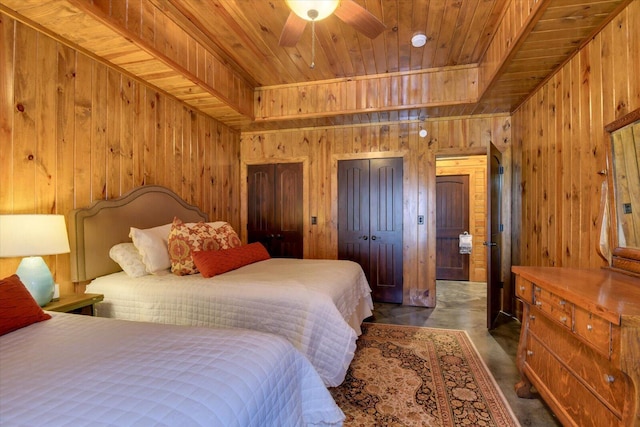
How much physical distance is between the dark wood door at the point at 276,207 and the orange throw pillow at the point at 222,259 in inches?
60.2

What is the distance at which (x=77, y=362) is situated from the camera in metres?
0.97

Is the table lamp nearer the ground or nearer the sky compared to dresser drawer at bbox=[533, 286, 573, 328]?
nearer the sky

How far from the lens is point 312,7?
1743 millimetres

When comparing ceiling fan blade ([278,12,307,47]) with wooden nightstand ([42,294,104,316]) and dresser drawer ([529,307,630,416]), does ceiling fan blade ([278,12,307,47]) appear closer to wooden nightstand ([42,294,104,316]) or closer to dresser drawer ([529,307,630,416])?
wooden nightstand ([42,294,104,316])

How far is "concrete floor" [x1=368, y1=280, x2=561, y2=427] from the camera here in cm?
183

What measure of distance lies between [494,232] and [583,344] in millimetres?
1946

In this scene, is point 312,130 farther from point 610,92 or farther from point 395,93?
point 610,92

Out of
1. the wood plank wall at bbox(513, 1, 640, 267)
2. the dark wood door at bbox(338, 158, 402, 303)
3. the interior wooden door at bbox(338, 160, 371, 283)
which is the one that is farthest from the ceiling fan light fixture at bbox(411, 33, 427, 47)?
the interior wooden door at bbox(338, 160, 371, 283)

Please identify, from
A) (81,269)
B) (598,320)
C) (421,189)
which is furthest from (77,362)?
(421,189)

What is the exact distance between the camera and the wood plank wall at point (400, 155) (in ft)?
12.4

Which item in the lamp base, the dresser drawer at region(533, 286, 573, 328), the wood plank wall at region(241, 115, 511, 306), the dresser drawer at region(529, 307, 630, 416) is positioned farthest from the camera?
the wood plank wall at region(241, 115, 511, 306)

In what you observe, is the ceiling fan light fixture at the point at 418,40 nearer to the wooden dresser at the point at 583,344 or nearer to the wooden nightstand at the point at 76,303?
the wooden dresser at the point at 583,344

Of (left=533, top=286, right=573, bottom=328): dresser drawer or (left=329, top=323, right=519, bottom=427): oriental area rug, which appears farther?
(left=329, top=323, right=519, bottom=427): oriental area rug

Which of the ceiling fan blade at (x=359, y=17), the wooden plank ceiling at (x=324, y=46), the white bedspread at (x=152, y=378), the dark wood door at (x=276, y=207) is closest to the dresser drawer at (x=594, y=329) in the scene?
the white bedspread at (x=152, y=378)
